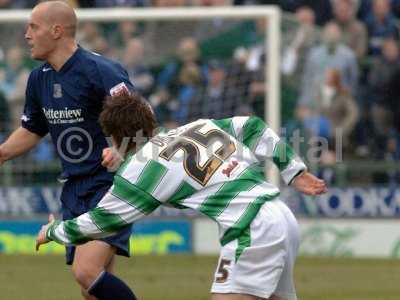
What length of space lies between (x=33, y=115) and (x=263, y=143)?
88.1 inches

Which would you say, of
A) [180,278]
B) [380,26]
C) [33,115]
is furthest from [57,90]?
→ [380,26]

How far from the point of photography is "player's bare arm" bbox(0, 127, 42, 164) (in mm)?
8209

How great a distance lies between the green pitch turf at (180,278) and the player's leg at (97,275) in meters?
3.13

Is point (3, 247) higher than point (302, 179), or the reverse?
point (302, 179)

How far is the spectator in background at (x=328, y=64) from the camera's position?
1644 centimetres

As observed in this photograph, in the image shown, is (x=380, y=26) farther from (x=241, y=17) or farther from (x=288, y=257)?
(x=288, y=257)

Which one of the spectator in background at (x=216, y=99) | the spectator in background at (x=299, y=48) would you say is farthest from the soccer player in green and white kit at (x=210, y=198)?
the spectator in background at (x=299, y=48)

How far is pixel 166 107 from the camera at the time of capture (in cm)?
1608

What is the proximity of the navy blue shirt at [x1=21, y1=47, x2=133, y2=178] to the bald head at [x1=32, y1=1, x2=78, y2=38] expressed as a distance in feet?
0.53

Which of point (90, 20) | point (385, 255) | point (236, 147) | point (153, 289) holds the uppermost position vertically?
point (236, 147)

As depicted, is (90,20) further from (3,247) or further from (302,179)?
(302,179)

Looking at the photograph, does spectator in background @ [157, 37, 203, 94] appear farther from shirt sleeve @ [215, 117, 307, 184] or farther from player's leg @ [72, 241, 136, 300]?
shirt sleeve @ [215, 117, 307, 184]

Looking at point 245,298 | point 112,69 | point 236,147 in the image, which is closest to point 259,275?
point 245,298

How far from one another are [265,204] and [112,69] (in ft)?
6.58
